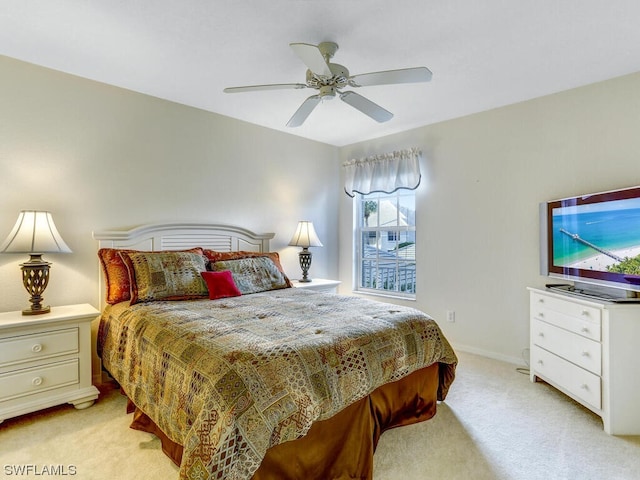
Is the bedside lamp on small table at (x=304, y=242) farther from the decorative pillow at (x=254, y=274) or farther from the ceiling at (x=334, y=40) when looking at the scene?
the ceiling at (x=334, y=40)

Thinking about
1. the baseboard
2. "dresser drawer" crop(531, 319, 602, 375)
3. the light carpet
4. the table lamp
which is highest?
the table lamp

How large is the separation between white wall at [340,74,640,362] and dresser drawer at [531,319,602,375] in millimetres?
499

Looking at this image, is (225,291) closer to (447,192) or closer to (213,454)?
(213,454)

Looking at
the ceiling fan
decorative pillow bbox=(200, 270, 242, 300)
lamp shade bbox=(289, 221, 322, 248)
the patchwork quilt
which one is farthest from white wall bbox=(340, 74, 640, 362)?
decorative pillow bbox=(200, 270, 242, 300)

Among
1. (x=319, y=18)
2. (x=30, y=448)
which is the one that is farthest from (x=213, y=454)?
(x=319, y=18)

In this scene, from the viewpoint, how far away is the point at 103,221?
289cm

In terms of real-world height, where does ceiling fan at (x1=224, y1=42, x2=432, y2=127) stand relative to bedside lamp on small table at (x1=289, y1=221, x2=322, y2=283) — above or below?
above

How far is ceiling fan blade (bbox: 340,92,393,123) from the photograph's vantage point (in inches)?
93.4

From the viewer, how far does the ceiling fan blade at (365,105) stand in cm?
237

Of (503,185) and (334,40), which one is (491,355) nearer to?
(503,185)

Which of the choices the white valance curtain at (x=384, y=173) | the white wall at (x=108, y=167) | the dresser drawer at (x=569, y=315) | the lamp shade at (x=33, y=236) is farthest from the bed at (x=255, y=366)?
the white valance curtain at (x=384, y=173)

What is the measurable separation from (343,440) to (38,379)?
A: 1975mm

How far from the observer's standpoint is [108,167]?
9.58 ft

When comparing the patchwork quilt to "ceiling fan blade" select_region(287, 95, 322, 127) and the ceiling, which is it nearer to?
"ceiling fan blade" select_region(287, 95, 322, 127)
